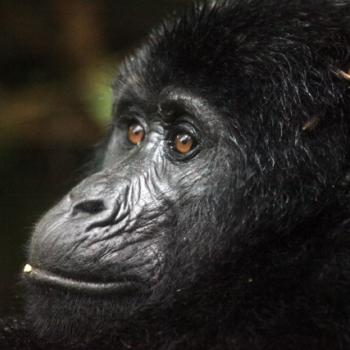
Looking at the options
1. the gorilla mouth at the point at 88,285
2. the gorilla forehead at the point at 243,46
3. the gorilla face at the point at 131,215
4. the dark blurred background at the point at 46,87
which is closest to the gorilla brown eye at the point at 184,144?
the gorilla face at the point at 131,215

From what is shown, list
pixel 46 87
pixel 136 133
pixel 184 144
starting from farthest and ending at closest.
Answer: pixel 46 87 < pixel 136 133 < pixel 184 144

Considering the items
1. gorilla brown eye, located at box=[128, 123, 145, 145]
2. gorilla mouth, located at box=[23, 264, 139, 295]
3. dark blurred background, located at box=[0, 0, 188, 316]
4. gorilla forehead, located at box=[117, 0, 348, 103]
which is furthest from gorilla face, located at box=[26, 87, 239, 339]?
dark blurred background, located at box=[0, 0, 188, 316]

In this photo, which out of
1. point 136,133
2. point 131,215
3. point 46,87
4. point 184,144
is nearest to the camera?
point 131,215

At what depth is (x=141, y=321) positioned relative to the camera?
3252 mm

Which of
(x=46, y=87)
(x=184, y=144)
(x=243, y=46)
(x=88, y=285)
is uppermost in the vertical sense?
(x=243, y=46)

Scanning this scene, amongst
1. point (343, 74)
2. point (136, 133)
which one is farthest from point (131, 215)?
point (343, 74)

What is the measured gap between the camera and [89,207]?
338cm

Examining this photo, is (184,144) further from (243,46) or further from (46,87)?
(46,87)

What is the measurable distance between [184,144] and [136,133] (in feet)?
1.32

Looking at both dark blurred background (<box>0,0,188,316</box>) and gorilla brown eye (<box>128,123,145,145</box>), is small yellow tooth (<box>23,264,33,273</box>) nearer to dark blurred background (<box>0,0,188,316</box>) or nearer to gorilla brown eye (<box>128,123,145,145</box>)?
gorilla brown eye (<box>128,123,145,145</box>)

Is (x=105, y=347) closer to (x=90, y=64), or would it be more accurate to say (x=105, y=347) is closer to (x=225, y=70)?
(x=225, y=70)

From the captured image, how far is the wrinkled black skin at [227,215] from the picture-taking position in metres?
3.21

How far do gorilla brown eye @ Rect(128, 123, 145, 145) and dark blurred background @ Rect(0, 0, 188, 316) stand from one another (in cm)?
242

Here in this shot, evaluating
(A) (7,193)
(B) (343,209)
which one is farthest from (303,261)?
(A) (7,193)
